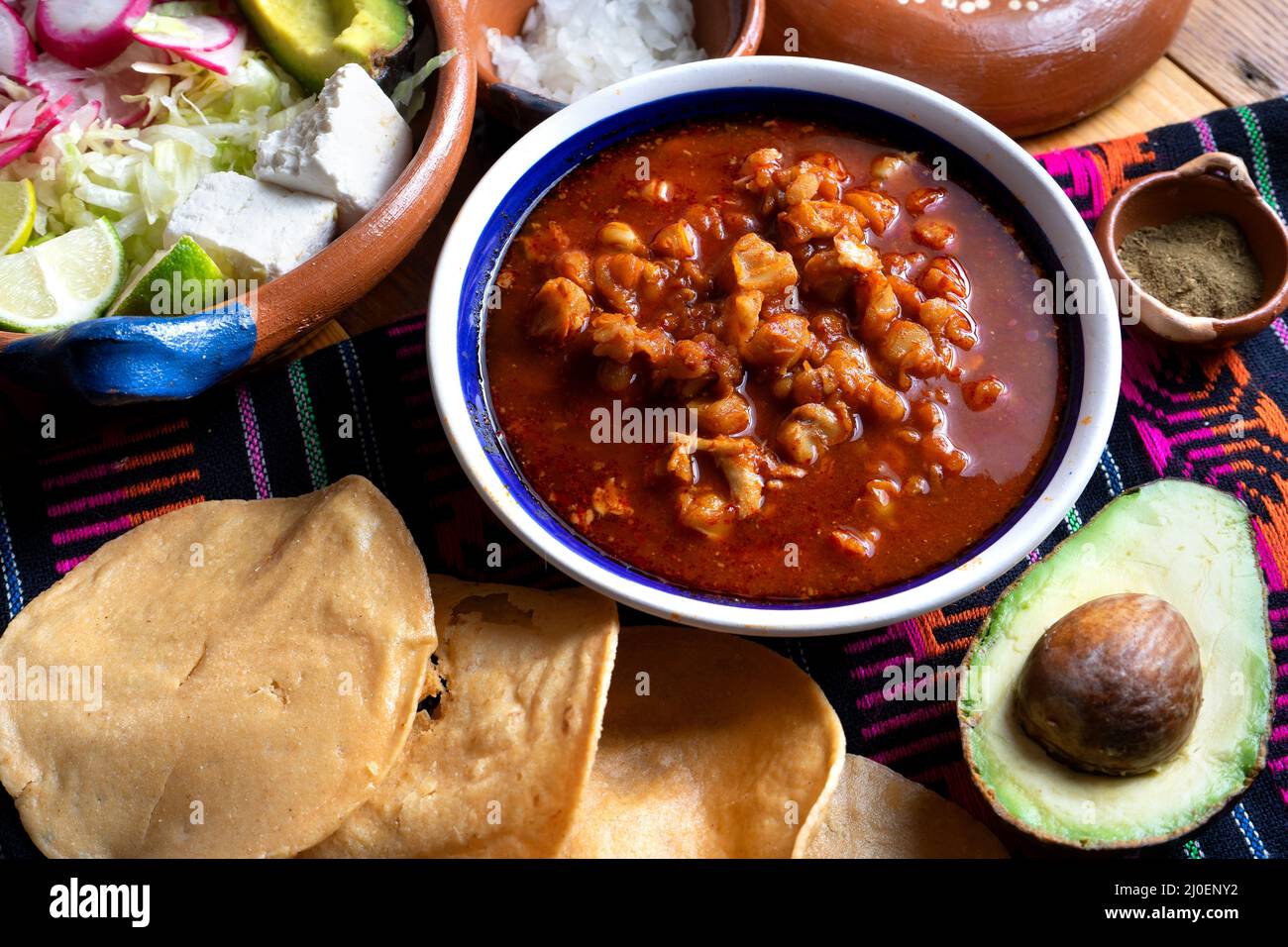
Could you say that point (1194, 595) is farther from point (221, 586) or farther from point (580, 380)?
point (221, 586)

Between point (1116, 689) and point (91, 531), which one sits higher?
point (1116, 689)

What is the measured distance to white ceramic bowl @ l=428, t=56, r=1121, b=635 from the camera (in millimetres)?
2480

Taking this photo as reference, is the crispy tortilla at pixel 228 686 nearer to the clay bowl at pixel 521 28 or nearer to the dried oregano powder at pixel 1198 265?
the clay bowl at pixel 521 28

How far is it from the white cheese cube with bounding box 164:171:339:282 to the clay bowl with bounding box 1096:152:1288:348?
1950 mm

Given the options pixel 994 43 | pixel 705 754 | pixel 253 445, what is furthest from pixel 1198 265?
pixel 253 445

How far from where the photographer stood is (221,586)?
2756mm

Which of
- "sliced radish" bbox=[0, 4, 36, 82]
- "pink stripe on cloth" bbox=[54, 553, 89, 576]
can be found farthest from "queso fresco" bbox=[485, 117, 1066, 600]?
"sliced radish" bbox=[0, 4, 36, 82]

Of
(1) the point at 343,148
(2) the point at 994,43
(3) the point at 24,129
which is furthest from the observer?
(2) the point at 994,43

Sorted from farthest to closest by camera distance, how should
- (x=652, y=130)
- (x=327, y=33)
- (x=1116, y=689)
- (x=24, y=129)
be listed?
1. (x=327, y=33)
2. (x=24, y=129)
3. (x=652, y=130)
4. (x=1116, y=689)

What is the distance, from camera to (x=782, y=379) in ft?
8.51

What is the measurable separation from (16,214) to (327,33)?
890 mm

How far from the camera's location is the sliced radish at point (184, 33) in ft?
9.93

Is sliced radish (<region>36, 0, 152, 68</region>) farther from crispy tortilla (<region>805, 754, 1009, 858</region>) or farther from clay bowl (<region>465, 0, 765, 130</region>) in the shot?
crispy tortilla (<region>805, 754, 1009, 858</region>)

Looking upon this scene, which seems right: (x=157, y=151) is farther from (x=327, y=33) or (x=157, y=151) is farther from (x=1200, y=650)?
(x=1200, y=650)
